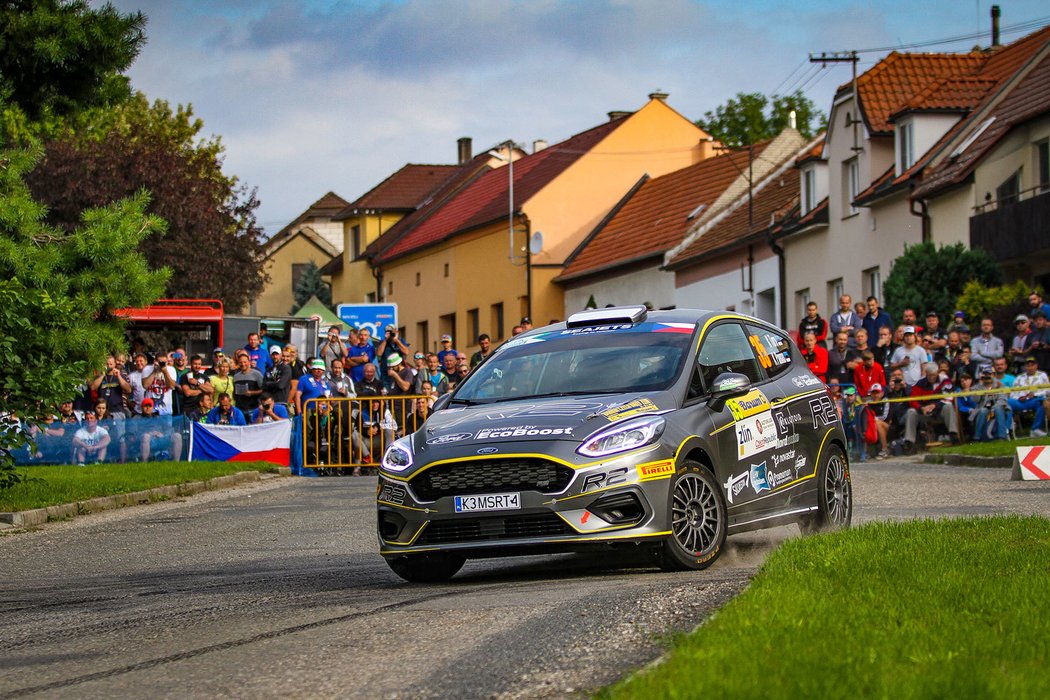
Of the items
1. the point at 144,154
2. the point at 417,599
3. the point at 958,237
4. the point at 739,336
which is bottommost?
the point at 417,599

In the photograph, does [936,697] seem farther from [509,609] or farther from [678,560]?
[678,560]

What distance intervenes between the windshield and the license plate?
1.24 metres

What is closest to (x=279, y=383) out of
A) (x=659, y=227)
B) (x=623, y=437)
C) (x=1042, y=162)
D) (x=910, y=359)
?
(x=910, y=359)

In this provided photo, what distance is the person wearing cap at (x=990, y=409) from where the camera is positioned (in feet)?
83.9

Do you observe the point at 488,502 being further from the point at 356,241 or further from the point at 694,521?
the point at 356,241

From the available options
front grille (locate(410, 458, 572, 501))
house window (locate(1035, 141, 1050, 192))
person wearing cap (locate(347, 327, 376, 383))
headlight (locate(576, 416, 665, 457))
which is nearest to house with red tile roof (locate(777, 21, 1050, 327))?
house window (locate(1035, 141, 1050, 192))

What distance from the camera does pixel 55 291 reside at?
746 inches

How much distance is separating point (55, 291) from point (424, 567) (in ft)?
31.4

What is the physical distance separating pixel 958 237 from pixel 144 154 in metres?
32.3

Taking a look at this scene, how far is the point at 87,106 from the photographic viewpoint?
69.8 feet

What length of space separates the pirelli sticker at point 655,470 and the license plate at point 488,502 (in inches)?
29.6

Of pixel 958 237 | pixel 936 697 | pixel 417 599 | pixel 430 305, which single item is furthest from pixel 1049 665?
pixel 430 305

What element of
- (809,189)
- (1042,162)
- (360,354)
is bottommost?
(360,354)

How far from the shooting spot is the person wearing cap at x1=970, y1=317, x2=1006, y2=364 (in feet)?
85.3
